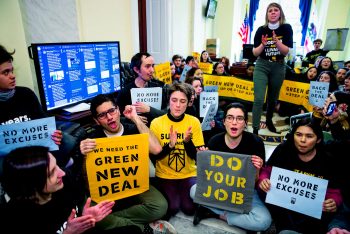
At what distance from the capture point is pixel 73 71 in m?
2.40

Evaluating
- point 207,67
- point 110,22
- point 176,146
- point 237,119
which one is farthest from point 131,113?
point 207,67

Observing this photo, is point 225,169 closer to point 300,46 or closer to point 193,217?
point 193,217

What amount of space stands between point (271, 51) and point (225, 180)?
2158 mm

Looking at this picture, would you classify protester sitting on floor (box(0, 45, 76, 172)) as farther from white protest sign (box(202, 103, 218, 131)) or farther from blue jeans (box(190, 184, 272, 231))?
blue jeans (box(190, 184, 272, 231))

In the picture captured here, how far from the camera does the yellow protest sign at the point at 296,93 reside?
389 cm

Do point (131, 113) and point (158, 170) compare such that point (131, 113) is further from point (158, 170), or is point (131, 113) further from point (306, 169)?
point (306, 169)

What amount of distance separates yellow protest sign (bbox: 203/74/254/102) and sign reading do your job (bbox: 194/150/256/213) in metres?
2.65

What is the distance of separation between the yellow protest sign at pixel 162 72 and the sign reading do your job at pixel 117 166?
7.27ft

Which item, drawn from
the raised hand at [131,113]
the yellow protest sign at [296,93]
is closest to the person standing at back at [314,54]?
the yellow protest sign at [296,93]

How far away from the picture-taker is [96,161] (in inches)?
67.6

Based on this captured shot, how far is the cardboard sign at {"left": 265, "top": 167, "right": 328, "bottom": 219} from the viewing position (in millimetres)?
1568

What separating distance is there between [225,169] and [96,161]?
0.93 meters

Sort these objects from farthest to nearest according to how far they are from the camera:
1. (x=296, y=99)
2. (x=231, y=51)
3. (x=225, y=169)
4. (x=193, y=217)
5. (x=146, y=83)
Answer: (x=231, y=51) < (x=296, y=99) < (x=146, y=83) < (x=193, y=217) < (x=225, y=169)

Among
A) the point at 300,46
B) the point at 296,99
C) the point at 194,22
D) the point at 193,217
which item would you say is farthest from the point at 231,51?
the point at 193,217
